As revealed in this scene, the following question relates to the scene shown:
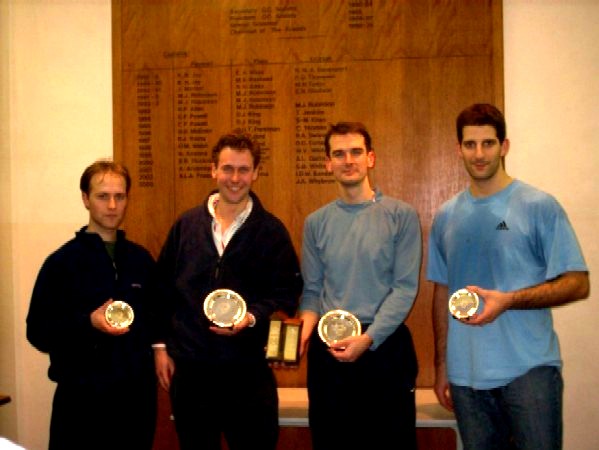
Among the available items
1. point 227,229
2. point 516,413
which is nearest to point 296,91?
point 227,229

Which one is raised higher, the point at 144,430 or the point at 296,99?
the point at 296,99

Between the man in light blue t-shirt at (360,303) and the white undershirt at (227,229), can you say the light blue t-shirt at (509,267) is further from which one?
the white undershirt at (227,229)

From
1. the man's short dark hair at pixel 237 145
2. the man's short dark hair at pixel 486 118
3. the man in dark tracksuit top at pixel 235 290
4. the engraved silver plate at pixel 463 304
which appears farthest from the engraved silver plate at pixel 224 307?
the man's short dark hair at pixel 486 118

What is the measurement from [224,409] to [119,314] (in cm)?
65

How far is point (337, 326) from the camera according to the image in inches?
118

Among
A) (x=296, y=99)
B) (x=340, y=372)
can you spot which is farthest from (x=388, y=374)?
(x=296, y=99)

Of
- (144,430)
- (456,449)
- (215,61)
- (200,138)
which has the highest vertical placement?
(215,61)

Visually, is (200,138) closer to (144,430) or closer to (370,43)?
(370,43)

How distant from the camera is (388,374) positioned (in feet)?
9.98

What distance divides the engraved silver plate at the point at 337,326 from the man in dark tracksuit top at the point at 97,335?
34.1 inches

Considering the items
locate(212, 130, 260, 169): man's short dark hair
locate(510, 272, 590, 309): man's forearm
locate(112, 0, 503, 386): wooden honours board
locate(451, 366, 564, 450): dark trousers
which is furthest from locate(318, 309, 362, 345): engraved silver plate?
locate(112, 0, 503, 386): wooden honours board

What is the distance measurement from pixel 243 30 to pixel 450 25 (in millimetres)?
1353

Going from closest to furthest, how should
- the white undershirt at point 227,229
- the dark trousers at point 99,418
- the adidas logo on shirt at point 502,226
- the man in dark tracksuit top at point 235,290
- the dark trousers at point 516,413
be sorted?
the dark trousers at point 516,413 < the adidas logo on shirt at point 502,226 < the dark trousers at point 99,418 < the man in dark tracksuit top at point 235,290 < the white undershirt at point 227,229

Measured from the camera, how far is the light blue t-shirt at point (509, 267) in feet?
8.77
